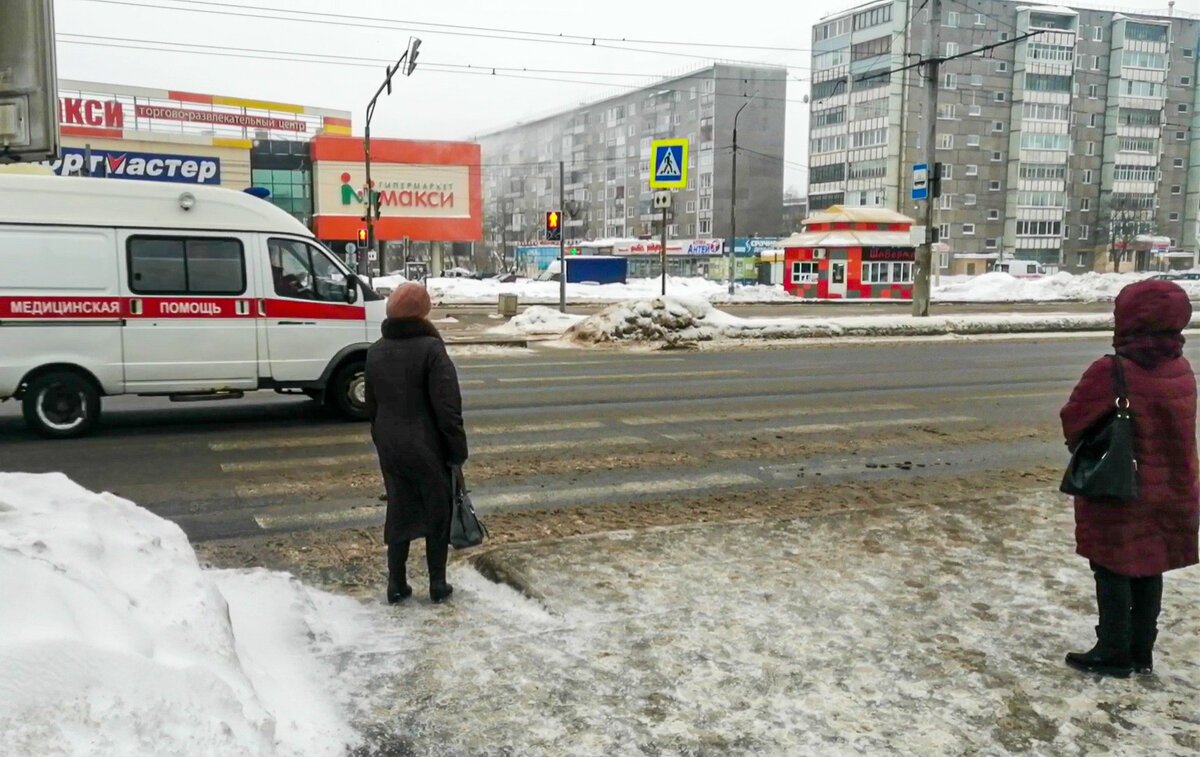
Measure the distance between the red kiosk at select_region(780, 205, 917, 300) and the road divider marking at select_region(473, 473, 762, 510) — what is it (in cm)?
3956

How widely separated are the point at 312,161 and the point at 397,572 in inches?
2347

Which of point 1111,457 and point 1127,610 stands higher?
point 1111,457

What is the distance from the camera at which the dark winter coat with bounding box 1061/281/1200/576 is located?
4.10 m

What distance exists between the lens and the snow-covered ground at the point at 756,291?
4675 cm

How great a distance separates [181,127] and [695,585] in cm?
6536

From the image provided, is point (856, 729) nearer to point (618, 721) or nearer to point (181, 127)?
point (618, 721)

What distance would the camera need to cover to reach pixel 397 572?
5.05 meters

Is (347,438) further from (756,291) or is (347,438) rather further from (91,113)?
(91,113)

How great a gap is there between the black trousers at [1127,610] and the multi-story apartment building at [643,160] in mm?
90719

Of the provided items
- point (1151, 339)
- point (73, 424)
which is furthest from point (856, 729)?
point (73, 424)

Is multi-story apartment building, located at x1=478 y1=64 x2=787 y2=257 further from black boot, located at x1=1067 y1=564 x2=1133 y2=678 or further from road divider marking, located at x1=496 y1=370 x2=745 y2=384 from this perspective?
black boot, located at x1=1067 y1=564 x2=1133 y2=678

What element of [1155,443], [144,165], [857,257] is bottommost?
[1155,443]

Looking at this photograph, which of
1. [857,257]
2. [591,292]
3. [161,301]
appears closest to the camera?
[161,301]

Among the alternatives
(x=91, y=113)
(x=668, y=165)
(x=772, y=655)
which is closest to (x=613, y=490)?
(x=772, y=655)
